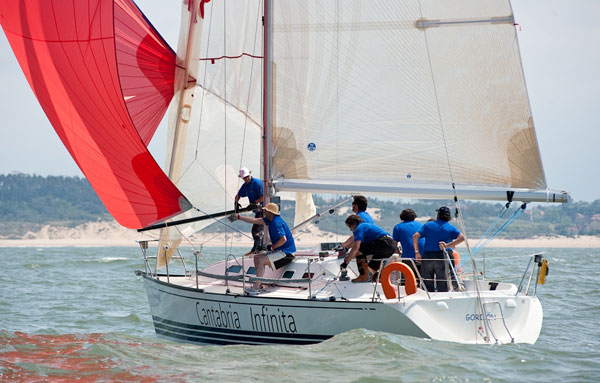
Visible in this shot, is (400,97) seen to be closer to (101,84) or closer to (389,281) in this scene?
(389,281)

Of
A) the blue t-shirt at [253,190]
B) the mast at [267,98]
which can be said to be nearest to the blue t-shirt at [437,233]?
the mast at [267,98]

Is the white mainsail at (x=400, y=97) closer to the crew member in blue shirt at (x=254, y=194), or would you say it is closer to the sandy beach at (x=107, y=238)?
the crew member in blue shirt at (x=254, y=194)

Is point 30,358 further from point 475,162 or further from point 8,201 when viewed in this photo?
point 8,201

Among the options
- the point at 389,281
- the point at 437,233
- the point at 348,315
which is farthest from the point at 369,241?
the point at 348,315

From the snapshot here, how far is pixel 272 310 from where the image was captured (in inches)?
327

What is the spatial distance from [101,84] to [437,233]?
453 centimetres

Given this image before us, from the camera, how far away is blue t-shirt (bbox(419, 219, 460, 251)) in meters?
8.53

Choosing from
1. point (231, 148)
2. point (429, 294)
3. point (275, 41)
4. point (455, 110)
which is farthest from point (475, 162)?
point (231, 148)

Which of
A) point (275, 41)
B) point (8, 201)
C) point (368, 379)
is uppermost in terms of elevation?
point (8, 201)

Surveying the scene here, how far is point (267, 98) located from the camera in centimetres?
977

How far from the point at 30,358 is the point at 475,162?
221 inches

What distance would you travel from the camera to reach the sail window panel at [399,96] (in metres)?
Result: 9.43

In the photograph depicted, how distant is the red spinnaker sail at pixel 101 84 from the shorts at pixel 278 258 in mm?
1244

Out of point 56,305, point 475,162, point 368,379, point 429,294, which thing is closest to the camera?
point 368,379
